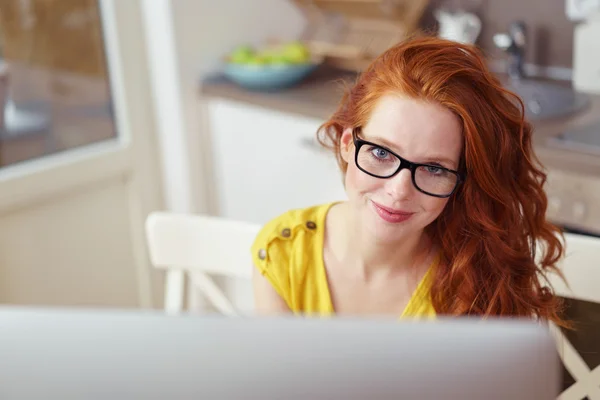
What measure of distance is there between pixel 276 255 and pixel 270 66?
49.3 inches

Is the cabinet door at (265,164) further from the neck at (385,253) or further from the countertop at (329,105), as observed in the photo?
the neck at (385,253)

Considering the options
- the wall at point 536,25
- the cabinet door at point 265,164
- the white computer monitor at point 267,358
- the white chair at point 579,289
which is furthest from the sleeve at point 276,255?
the wall at point 536,25

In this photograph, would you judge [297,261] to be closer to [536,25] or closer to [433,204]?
[433,204]

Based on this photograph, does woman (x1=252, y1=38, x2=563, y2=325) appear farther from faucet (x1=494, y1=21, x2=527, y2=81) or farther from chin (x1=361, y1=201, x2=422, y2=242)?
faucet (x1=494, y1=21, x2=527, y2=81)

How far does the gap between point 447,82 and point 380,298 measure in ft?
1.07

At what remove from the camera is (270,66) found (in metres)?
2.28

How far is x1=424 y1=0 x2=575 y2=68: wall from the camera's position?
7.33 ft

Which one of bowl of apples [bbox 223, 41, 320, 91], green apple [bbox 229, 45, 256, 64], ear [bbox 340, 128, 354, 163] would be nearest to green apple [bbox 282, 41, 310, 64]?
bowl of apples [bbox 223, 41, 320, 91]

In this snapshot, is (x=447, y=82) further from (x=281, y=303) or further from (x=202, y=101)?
(x=202, y=101)

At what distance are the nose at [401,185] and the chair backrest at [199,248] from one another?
1.27 feet

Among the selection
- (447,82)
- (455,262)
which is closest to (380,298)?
(455,262)

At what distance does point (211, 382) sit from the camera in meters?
0.46

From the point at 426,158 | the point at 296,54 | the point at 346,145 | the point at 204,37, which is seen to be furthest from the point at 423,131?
the point at 204,37

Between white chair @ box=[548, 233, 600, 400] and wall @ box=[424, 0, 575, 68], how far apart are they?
1.30 m
